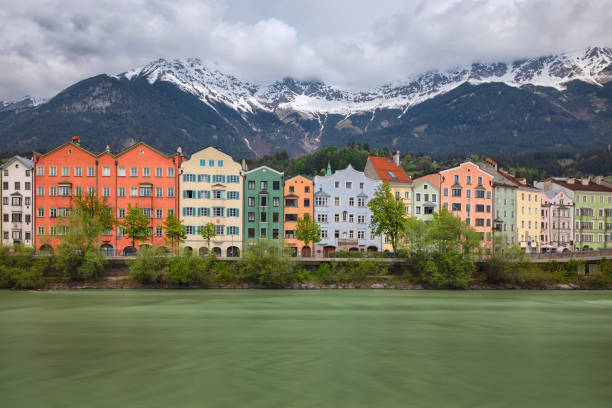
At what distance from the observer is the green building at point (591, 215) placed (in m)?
111

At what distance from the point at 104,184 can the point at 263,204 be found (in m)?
23.6

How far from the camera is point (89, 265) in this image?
2569 inches

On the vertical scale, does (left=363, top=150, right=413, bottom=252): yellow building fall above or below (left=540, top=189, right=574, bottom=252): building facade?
above

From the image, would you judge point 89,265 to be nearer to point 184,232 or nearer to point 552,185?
point 184,232

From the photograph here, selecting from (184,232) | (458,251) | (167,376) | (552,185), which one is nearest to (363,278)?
(458,251)

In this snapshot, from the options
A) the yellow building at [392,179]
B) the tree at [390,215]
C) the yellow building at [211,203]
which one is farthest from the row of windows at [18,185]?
the yellow building at [392,179]

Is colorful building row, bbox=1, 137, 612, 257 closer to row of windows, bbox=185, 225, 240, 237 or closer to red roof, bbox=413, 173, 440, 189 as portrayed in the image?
row of windows, bbox=185, 225, 240, 237

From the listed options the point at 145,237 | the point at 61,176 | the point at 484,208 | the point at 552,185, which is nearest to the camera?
the point at 145,237

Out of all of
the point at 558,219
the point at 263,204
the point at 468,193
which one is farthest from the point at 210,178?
the point at 558,219

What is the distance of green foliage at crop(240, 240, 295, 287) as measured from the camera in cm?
6700

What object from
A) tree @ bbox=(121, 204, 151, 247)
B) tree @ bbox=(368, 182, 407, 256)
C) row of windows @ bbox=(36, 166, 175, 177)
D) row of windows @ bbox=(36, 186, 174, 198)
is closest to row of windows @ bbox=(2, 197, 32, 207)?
row of windows @ bbox=(36, 186, 174, 198)

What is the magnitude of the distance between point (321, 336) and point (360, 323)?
19.9 feet

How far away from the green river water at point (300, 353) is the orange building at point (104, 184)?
2856 centimetres

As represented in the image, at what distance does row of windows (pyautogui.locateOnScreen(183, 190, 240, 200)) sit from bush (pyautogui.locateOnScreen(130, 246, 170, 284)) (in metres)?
18.7
